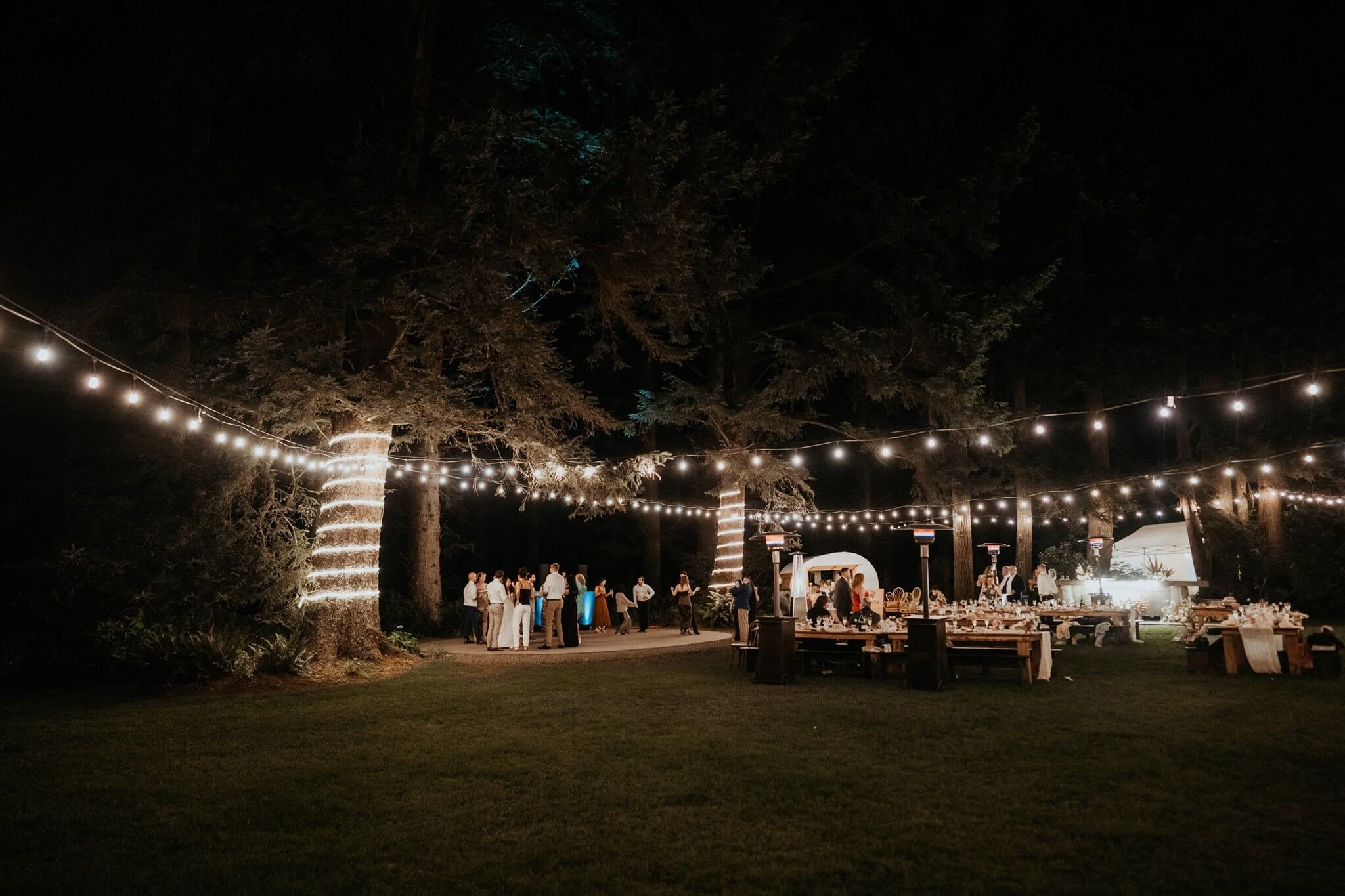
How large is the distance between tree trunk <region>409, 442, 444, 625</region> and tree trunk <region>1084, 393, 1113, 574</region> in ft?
56.6

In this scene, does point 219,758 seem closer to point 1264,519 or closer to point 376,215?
point 376,215

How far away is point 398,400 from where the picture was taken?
1228 centimetres

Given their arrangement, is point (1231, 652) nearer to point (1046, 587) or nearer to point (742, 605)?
point (742, 605)

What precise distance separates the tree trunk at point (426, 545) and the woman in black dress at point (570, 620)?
14.5 ft

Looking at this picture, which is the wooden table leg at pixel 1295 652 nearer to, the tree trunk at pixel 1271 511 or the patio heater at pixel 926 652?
the patio heater at pixel 926 652

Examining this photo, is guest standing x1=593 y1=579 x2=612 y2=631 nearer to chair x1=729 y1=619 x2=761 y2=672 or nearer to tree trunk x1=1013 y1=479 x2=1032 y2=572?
chair x1=729 y1=619 x2=761 y2=672

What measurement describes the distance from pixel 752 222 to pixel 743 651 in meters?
14.2

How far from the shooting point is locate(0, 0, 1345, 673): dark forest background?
43.4ft

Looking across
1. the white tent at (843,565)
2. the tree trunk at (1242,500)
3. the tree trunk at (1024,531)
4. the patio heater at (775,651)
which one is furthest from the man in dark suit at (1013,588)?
the patio heater at (775,651)

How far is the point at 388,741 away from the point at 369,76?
12.0 meters

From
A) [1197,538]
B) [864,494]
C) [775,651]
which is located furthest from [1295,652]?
[864,494]

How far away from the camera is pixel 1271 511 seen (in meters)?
24.4

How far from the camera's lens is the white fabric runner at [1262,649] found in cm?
1127

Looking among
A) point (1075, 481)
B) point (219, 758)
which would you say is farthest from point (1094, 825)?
point (1075, 481)
